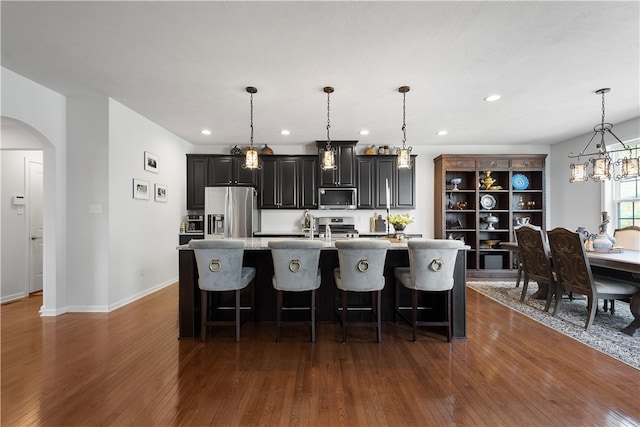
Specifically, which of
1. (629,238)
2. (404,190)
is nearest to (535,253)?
(629,238)

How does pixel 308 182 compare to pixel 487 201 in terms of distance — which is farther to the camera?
pixel 487 201

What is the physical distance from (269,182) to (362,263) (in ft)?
11.4

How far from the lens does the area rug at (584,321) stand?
249 centimetres

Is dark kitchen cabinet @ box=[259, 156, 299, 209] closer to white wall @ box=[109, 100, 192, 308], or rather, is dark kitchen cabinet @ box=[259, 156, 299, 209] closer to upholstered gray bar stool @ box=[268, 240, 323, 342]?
white wall @ box=[109, 100, 192, 308]

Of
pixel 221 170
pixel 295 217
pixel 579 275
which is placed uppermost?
pixel 221 170

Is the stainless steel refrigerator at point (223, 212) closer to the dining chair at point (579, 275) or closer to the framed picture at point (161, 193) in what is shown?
the framed picture at point (161, 193)

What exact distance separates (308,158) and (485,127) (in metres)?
3.04

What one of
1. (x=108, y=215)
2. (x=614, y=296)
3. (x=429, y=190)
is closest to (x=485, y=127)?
(x=429, y=190)

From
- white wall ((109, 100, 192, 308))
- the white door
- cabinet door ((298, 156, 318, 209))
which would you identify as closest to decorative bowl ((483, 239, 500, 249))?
cabinet door ((298, 156, 318, 209))

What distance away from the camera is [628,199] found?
14.6 feet

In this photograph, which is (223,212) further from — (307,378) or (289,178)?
(307,378)

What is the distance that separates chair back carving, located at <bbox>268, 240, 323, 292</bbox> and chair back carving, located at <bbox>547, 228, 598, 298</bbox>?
252cm

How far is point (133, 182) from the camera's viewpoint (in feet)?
13.0

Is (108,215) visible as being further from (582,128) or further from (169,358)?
(582,128)
